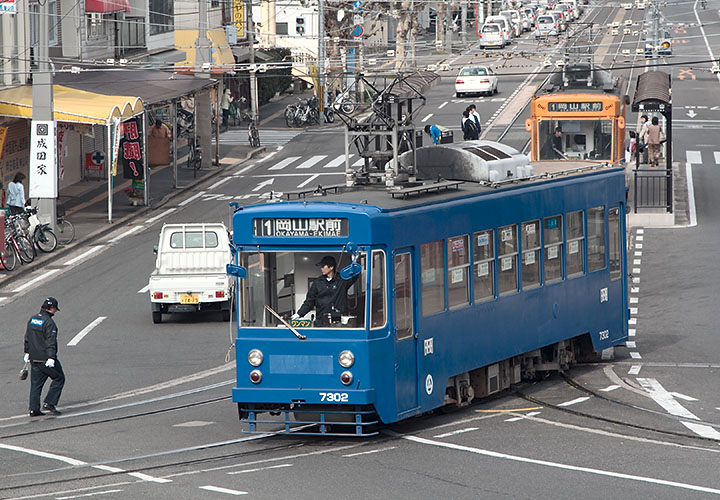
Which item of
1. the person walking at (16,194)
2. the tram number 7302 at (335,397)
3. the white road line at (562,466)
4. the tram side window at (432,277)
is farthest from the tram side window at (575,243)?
the person walking at (16,194)

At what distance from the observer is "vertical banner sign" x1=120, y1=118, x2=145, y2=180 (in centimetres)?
3938

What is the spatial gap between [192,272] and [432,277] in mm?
11190

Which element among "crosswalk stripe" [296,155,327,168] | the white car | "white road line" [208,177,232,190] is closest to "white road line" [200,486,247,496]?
"white road line" [208,177,232,190]

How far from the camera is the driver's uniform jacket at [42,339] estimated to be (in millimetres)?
17891

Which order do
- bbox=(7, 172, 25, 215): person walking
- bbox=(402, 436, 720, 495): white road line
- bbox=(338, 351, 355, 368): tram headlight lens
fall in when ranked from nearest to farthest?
bbox=(402, 436, 720, 495): white road line
bbox=(338, 351, 355, 368): tram headlight lens
bbox=(7, 172, 25, 215): person walking

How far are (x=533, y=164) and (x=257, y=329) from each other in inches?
291

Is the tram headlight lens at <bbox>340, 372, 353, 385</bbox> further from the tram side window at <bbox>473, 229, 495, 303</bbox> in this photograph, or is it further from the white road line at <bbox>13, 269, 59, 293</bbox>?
the white road line at <bbox>13, 269, 59, 293</bbox>

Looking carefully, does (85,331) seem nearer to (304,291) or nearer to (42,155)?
(42,155)

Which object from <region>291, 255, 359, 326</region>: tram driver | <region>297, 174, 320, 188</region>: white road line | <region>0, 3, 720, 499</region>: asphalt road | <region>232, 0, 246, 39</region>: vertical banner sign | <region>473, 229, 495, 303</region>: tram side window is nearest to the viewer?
<region>0, 3, 720, 499</region>: asphalt road

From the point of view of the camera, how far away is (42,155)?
33.4 meters

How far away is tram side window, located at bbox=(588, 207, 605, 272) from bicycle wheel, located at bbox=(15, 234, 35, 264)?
16.7 metres

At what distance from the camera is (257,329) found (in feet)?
48.7

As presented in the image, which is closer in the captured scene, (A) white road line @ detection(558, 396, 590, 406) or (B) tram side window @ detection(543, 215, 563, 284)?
(A) white road line @ detection(558, 396, 590, 406)

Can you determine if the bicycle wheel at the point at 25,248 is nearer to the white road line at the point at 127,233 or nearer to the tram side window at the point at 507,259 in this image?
the white road line at the point at 127,233
